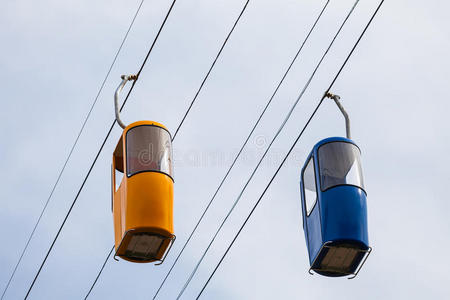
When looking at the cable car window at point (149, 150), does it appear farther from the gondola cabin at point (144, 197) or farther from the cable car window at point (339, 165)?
the cable car window at point (339, 165)

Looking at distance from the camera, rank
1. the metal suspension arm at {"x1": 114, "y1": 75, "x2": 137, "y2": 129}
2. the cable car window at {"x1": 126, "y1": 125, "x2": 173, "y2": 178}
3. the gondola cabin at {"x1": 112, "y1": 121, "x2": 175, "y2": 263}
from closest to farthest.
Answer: the gondola cabin at {"x1": 112, "y1": 121, "x2": 175, "y2": 263}, the cable car window at {"x1": 126, "y1": 125, "x2": 173, "y2": 178}, the metal suspension arm at {"x1": 114, "y1": 75, "x2": 137, "y2": 129}

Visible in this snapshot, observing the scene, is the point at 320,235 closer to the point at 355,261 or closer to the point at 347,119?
the point at 355,261

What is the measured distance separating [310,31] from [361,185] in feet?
8.76

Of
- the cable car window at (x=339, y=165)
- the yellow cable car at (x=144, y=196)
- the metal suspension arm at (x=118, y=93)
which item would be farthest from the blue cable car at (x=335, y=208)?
the metal suspension arm at (x=118, y=93)

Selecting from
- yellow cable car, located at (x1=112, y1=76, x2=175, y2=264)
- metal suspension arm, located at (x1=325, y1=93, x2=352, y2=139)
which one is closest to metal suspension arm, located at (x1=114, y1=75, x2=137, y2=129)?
yellow cable car, located at (x1=112, y1=76, x2=175, y2=264)

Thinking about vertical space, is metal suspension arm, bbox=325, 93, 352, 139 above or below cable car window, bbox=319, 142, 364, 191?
above

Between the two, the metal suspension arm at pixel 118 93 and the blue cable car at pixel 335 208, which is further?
the metal suspension arm at pixel 118 93

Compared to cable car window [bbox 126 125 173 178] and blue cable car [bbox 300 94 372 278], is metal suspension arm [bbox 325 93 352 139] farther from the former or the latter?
cable car window [bbox 126 125 173 178]

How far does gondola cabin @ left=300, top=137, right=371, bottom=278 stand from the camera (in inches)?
462

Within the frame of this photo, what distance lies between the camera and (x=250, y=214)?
1150 centimetres

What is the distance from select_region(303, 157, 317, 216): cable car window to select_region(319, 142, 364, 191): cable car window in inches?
8.7

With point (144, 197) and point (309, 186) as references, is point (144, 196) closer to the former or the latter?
point (144, 197)

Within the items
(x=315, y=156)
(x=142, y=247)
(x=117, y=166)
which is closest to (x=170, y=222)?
(x=142, y=247)

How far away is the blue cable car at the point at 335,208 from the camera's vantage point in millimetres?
11750
